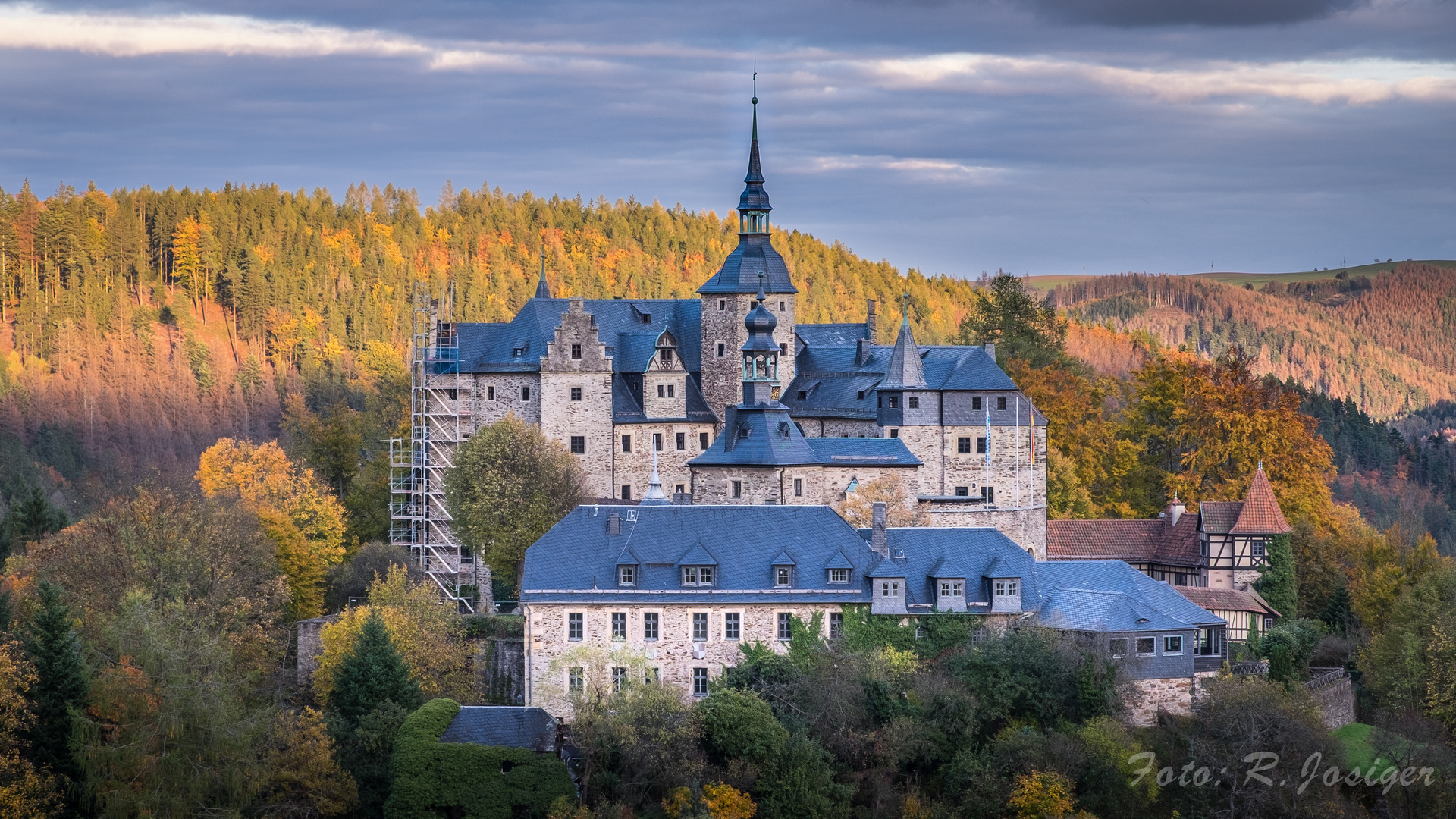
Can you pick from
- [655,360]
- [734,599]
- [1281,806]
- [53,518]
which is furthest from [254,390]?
[1281,806]

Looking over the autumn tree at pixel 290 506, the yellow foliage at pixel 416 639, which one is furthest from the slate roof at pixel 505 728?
the autumn tree at pixel 290 506

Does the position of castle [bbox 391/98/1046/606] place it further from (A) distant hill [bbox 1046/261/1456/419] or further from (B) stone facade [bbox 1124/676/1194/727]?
(A) distant hill [bbox 1046/261/1456/419]

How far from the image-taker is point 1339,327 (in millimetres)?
164500

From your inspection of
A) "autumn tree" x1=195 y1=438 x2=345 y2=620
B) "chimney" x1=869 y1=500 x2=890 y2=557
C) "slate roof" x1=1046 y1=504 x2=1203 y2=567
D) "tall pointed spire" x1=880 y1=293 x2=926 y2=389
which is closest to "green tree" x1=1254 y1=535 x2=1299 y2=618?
"slate roof" x1=1046 y1=504 x2=1203 y2=567

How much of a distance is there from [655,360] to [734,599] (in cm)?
1831

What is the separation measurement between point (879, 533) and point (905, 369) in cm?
1229

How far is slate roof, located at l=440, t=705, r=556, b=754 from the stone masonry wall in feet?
2.94

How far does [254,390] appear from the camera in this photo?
128875mm

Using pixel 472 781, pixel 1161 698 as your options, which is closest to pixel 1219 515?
pixel 1161 698

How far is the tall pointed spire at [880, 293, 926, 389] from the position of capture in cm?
6319

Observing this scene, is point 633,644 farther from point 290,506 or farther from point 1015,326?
point 1015,326

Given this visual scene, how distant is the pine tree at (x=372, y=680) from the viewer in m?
50.5

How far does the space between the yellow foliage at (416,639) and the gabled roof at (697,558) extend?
779 cm

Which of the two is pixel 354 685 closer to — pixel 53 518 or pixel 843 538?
pixel 843 538
